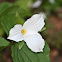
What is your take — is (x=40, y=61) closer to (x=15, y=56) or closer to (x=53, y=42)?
(x=15, y=56)

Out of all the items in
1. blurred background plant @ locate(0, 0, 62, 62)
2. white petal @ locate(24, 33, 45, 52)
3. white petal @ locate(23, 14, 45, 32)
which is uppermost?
white petal @ locate(23, 14, 45, 32)

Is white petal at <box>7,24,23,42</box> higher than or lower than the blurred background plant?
higher

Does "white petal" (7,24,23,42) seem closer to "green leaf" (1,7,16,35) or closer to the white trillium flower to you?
the white trillium flower

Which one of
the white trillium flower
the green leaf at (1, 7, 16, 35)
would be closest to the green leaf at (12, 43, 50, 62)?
the white trillium flower

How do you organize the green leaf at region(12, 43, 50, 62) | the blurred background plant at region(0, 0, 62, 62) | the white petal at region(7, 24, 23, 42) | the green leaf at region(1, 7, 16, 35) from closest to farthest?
the white petal at region(7, 24, 23, 42)
the green leaf at region(12, 43, 50, 62)
the green leaf at region(1, 7, 16, 35)
the blurred background plant at region(0, 0, 62, 62)

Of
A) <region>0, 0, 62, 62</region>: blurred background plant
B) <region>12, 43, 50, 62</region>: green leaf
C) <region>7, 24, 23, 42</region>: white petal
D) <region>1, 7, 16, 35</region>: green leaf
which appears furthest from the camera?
<region>0, 0, 62, 62</region>: blurred background plant

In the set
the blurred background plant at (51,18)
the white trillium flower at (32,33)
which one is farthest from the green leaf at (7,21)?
the blurred background plant at (51,18)

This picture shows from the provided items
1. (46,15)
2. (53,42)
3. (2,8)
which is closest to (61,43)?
(53,42)
